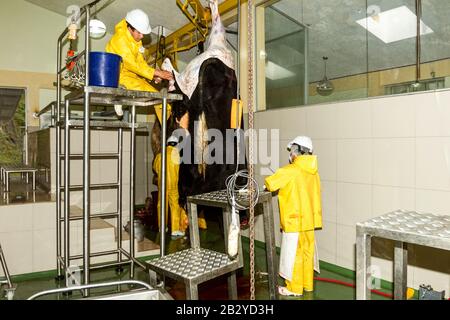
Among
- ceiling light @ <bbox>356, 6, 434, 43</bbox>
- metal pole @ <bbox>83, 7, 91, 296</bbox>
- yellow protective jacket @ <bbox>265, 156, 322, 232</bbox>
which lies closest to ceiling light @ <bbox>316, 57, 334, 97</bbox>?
ceiling light @ <bbox>356, 6, 434, 43</bbox>

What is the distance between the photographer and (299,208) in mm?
2846

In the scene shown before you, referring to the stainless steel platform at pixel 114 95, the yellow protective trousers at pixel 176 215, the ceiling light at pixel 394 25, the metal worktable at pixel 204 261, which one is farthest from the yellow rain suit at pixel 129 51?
the yellow protective trousers at pixel 176 215

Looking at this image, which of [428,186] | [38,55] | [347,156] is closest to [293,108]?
[347,156]

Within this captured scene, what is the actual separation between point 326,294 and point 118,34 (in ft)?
8.66

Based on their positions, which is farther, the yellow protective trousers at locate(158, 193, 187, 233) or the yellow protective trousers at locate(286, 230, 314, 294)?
the yellow protective trousers at locate(158, 193, 187, 233)

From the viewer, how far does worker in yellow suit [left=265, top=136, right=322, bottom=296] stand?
2.82 metres

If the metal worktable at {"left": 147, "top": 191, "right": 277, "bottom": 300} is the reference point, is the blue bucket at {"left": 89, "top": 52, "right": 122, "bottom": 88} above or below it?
above

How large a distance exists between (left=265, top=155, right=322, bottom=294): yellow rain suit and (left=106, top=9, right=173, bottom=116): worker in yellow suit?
1239mm

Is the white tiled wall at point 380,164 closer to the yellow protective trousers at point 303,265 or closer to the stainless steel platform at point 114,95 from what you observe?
the yellow protective trousers at point 303,265

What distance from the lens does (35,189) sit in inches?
168

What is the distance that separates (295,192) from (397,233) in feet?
4.04

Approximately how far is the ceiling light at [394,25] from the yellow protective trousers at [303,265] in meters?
1.80

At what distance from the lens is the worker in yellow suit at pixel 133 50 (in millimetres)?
2545

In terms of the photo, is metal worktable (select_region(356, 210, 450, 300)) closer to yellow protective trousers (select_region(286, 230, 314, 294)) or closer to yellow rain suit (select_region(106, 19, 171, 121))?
yellow protective trousers (select_region(286, 230, 314, 294))
